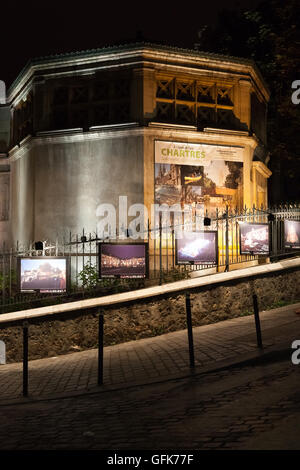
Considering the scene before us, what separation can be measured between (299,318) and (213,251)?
246 centimetres

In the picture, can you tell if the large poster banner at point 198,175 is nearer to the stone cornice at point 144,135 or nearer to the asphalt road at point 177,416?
the stone cornice at point 144,135

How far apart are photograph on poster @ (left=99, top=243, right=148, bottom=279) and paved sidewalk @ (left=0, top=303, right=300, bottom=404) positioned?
1.67 meters

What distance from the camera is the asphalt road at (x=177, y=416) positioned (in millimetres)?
5500

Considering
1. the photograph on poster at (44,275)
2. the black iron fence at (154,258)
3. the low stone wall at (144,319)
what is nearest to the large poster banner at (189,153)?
the black iron fence at (154,258)

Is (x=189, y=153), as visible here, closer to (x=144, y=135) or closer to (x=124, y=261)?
(x=144, y=135)

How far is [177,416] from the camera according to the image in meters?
6.36

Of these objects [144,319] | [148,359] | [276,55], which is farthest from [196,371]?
[276,55]

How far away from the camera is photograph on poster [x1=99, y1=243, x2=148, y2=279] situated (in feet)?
39.7

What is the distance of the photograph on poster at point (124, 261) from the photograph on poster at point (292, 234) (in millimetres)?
3908

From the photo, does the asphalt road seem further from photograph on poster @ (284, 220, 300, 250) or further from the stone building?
the stone building

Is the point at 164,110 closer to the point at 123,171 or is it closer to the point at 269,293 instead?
the point at 123,171

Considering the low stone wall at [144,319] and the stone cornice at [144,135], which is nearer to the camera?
the low stone wall at [144,319]

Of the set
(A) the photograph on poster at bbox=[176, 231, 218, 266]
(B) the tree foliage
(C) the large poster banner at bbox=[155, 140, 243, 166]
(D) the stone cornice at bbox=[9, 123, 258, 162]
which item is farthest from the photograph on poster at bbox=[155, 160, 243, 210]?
(B) the tree foliage
